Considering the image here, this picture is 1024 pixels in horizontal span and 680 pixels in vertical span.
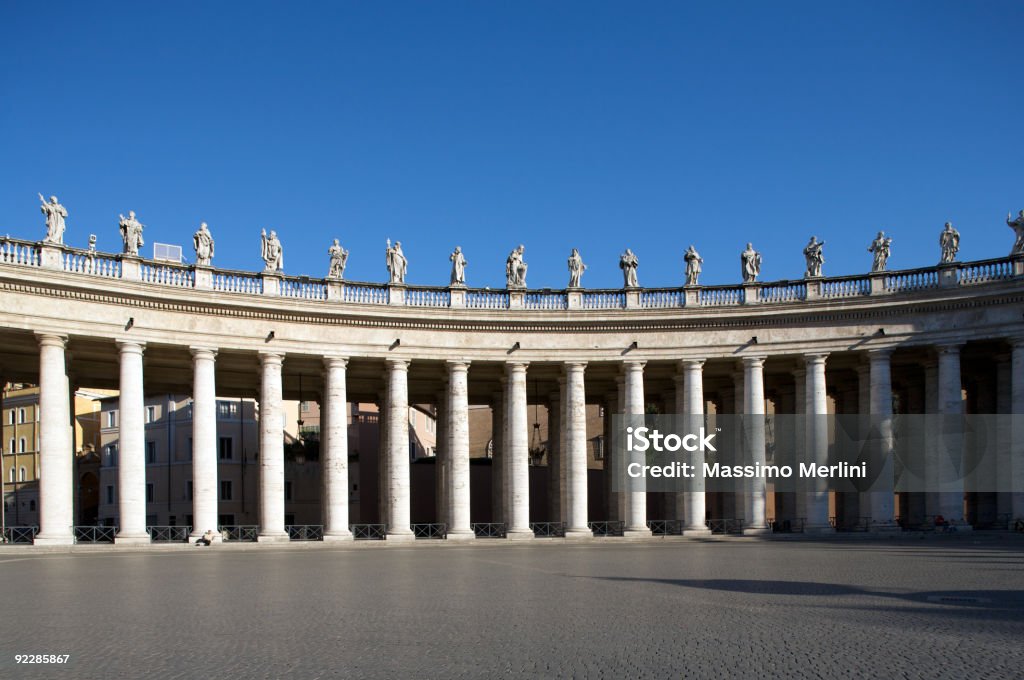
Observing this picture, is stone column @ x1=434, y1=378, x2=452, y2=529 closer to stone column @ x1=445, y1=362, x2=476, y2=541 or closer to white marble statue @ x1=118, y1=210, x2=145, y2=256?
stone column @ x1=445, y1=362, x2=476, y2=541

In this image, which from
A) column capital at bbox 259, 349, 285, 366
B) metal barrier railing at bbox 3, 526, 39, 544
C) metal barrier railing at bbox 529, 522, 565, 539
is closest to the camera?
metal barrier railing at bbox 3, 526, 39, 544

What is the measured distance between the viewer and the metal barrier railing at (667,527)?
61.6 metres

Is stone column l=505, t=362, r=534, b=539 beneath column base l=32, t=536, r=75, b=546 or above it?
above

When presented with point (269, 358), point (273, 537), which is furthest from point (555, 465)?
point (269, 358)

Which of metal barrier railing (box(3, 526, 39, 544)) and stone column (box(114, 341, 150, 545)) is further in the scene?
metal barrier railing (box(3, 526, 39, 544))

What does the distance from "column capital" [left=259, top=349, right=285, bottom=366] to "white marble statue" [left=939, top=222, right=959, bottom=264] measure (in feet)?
116

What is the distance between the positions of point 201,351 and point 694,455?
2728 centimetres

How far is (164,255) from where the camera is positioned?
A: 179ft

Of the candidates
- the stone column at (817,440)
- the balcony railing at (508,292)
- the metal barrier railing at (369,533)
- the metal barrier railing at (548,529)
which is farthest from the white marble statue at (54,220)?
the stone column at (817,440)

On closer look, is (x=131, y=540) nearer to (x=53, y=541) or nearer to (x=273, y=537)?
(x=53, y=541)

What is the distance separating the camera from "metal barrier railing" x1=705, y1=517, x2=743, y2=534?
199 ft

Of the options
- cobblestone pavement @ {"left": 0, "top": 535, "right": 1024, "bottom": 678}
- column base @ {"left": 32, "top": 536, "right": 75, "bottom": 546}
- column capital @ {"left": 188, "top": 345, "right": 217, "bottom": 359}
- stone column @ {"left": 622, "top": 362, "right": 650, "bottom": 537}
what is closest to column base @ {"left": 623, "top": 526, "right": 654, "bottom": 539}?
stone column @ {"left": 622, "top": 362, "right": 650, "bottom": 537}

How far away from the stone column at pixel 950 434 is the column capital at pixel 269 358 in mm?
34659

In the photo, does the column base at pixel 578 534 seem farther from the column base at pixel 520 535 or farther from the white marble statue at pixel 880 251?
the white marble statue at pixel 880 251
